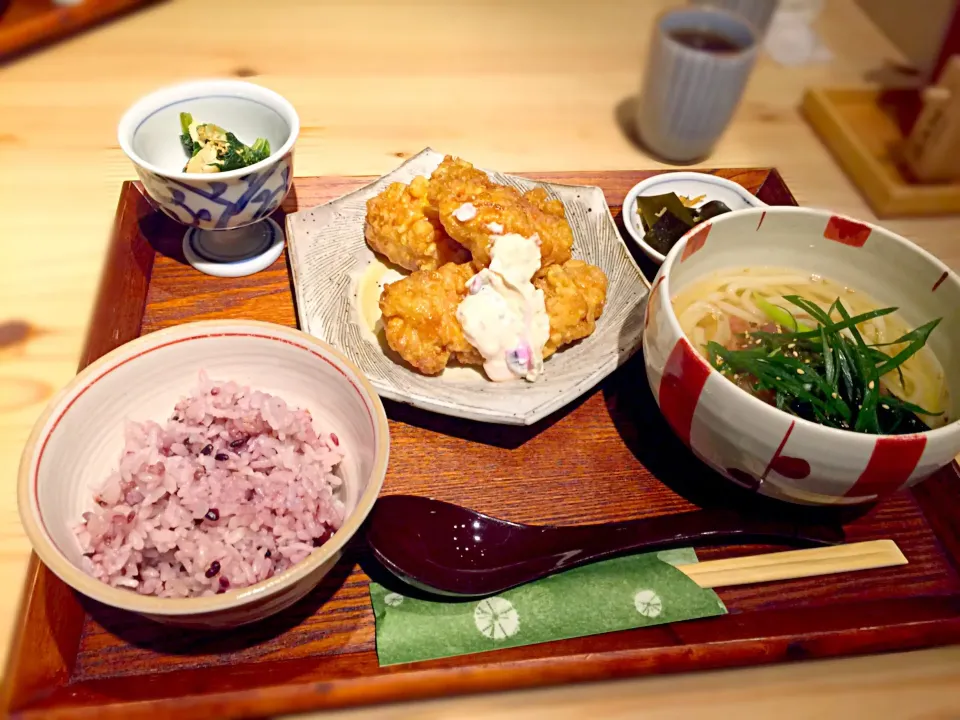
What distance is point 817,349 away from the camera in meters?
1.20

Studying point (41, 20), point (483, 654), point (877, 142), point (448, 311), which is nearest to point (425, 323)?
point (448, 311)

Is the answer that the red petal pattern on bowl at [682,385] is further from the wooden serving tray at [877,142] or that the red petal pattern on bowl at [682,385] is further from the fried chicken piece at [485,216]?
the wooden serving tray at [877,142]

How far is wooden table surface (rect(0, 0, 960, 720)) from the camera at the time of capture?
1096 mm

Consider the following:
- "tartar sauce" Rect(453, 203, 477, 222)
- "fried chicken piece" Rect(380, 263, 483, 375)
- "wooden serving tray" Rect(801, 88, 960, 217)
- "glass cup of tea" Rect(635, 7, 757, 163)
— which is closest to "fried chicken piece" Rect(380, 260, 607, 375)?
"fried chicken piece" Rect(380, 263, 483, 375)

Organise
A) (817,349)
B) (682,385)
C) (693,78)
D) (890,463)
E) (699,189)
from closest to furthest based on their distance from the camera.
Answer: (890,463), (682,385), (817,349), (699,189), (693,78)

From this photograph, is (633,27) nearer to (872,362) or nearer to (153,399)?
(872,362)

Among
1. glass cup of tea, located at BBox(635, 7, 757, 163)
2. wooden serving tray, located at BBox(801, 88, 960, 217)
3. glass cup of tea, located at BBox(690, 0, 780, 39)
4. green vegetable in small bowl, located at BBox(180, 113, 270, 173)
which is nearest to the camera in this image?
green vegetable in small bowl, located at BBox(180, 113, 270, 173)

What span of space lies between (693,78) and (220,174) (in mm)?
1442

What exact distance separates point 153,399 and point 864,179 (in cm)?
221

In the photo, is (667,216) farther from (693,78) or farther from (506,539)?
(506,539)

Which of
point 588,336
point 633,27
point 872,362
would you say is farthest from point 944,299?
point 633,27

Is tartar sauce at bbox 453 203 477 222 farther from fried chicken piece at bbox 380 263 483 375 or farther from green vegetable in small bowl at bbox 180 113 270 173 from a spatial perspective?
green vegetable in small bowl at bbox 180 113 270 173

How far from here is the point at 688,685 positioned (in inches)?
42.4

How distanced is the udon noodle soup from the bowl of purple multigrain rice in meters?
0.62
